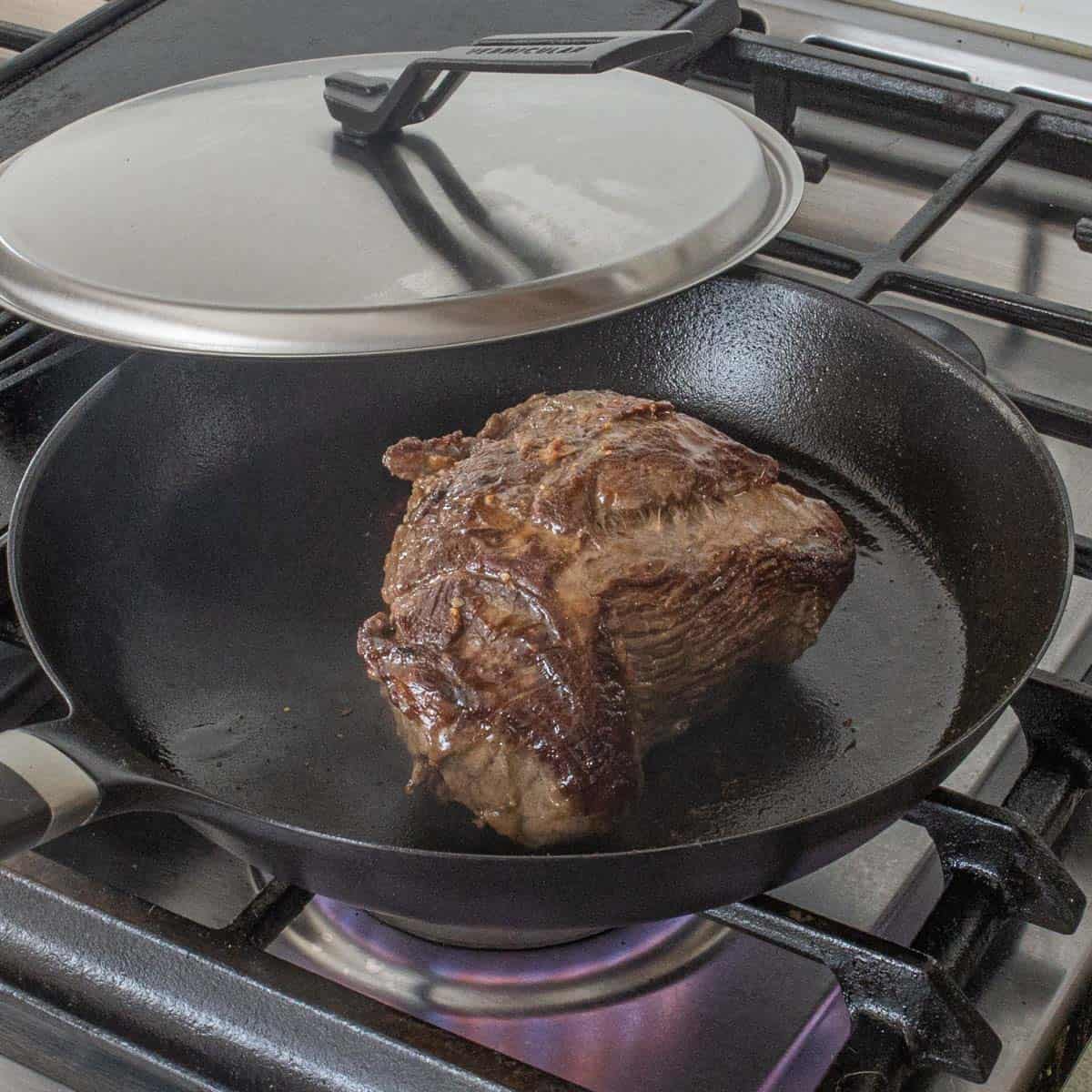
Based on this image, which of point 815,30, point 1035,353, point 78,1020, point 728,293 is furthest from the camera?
point 815,30

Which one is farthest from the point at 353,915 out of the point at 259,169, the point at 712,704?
the point at 259,169

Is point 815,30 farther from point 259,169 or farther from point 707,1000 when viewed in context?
point 707,1000

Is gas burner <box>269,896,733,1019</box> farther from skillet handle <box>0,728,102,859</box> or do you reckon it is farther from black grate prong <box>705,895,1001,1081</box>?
skillet handle <box>0,728,102,859</box>

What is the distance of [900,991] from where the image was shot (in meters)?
0.84

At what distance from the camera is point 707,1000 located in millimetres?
963

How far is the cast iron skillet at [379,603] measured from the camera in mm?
814

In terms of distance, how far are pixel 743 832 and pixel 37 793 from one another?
1.59ft

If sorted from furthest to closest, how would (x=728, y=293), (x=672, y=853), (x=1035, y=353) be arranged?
(x=1035, y=353)
(x=728, y=293)
(x=672, y=853)

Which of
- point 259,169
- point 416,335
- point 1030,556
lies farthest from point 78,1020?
point 1030,556

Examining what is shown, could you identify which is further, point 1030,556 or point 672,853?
point 1030,556

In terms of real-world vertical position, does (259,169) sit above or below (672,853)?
above

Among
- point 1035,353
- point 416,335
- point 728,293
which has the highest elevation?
point 416,335

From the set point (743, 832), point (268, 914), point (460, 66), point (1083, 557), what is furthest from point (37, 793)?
point (1083, 557)

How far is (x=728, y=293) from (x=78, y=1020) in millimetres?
981
